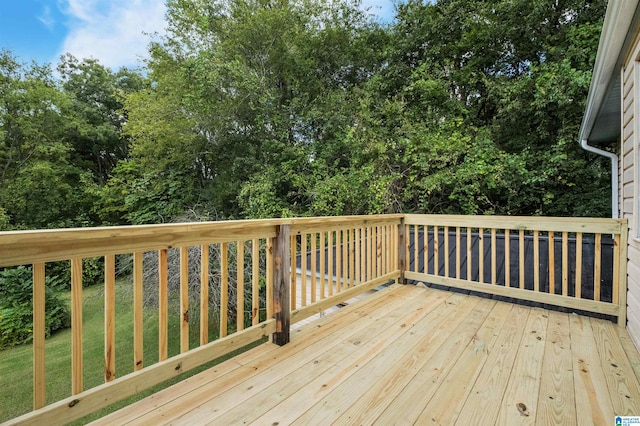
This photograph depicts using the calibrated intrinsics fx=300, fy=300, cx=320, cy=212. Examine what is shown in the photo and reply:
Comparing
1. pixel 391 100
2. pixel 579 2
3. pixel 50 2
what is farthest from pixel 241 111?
pixel 50 2

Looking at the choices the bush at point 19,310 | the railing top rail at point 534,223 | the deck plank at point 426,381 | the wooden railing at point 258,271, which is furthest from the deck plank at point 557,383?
the bush at point 19,310

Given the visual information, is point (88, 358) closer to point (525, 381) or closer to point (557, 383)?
point (525, 381)

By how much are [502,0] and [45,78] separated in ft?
46.2

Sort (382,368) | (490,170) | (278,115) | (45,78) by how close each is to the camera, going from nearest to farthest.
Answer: (382,368), (490,170), (278,115), (45,78)

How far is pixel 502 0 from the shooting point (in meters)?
6.94

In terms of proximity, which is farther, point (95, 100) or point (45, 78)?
point (95, 100)

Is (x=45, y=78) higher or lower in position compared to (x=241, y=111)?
higher

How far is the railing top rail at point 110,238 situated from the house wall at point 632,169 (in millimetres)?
2627

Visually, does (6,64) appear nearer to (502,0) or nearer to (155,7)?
(155,7)

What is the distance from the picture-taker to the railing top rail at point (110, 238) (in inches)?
43.9

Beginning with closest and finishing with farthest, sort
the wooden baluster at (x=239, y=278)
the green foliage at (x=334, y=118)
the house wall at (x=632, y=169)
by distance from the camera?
1. the wooden baluster at (x=239, y=278)
2. the house wall at (x=632, y=169)
3. the green foliage at (x=334, y=118)

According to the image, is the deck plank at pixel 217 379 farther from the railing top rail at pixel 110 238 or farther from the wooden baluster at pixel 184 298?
the railing top rail at pixel 110 238

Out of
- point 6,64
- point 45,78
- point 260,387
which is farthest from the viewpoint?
point 45,78

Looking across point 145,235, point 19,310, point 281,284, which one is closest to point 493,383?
point 281,284
